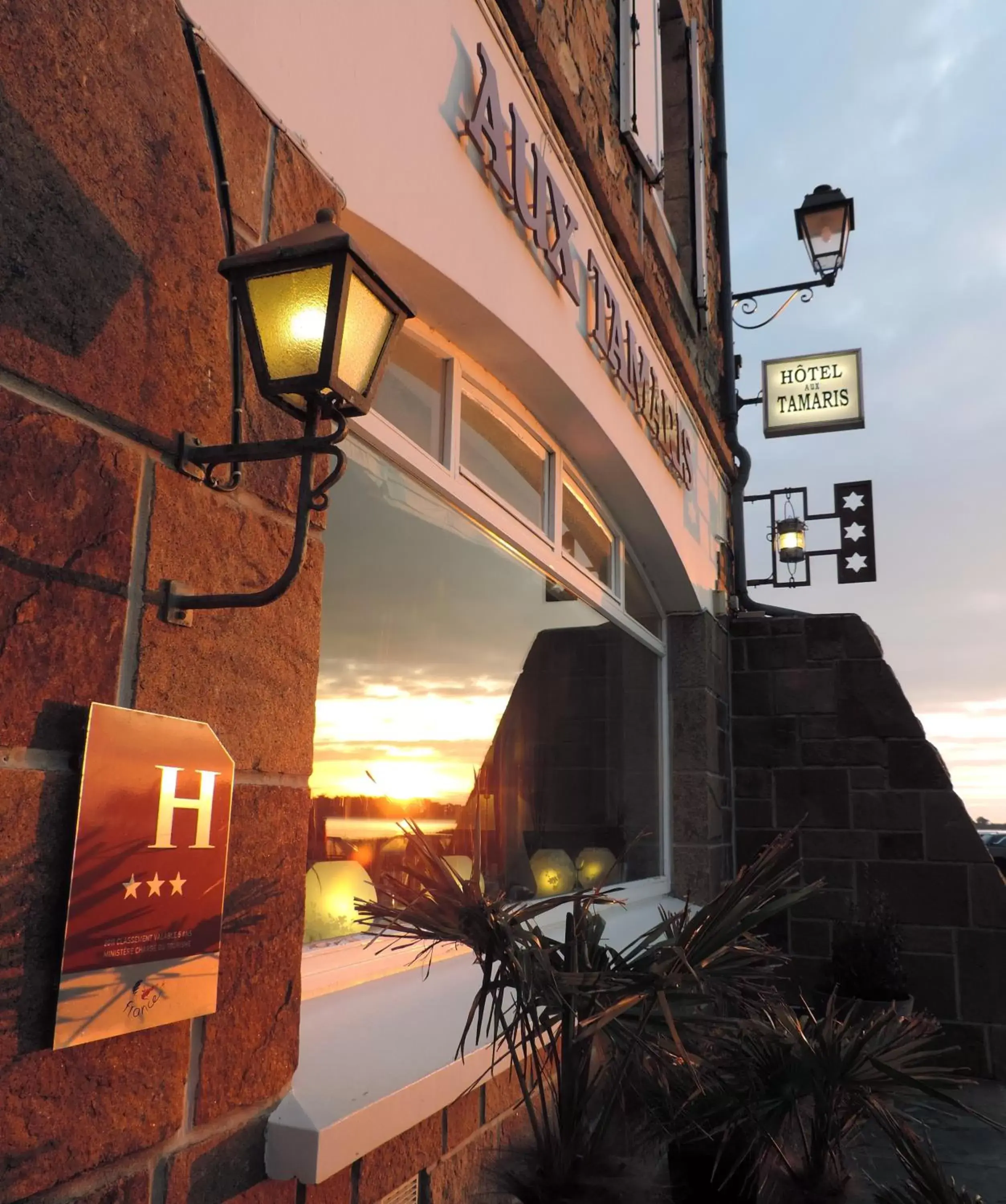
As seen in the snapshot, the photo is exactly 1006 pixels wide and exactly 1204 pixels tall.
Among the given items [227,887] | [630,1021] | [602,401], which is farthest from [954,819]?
[227,887]

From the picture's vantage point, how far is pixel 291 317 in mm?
1671

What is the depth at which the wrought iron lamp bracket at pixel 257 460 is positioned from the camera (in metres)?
1.68

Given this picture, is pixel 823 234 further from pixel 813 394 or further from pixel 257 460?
pixel 257 460

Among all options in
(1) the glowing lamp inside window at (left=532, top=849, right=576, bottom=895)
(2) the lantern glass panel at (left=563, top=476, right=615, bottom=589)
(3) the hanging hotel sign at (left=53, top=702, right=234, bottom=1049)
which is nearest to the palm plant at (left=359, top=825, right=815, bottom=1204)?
(3) the hanging hotel sign at (left=53, top=702, right=234, bottom=1049)

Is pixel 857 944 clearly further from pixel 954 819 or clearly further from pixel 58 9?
pixel 58 9

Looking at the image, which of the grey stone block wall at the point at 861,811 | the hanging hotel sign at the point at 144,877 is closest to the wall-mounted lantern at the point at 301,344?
the hanging hotel sign at the point at 144,877

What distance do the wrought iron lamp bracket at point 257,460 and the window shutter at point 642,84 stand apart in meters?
4.08

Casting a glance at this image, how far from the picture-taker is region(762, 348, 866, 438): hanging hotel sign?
A: 26.5ft

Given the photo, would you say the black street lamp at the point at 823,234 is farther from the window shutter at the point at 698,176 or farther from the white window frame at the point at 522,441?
the white window frame at the point at 522,441

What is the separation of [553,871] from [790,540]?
26.0 ft

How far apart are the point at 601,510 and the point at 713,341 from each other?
124 inches

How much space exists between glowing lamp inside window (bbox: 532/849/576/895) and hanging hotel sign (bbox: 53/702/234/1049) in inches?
102

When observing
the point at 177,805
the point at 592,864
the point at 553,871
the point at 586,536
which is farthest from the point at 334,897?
the point at 586,536

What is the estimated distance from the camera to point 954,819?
20.5 ft
